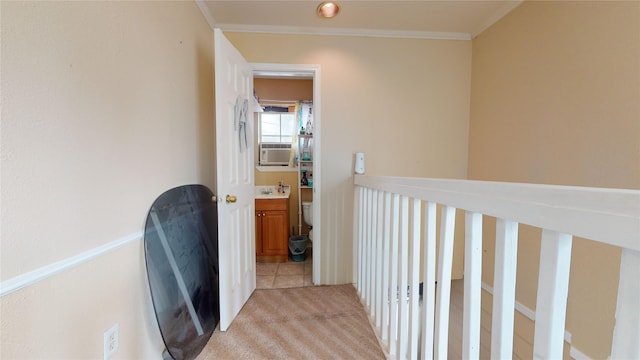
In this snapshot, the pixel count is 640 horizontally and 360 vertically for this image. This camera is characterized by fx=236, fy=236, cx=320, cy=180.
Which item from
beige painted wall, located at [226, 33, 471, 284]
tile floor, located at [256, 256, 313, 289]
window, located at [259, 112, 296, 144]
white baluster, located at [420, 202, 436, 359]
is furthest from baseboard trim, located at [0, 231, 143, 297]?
window, located at [259, 112, 296, 144]

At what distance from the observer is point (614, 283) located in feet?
4.14

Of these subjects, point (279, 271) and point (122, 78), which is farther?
point (279, 271)

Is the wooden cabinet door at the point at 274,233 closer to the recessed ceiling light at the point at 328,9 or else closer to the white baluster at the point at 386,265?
the white baluster at the point at 386,265

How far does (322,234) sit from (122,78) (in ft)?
6.00

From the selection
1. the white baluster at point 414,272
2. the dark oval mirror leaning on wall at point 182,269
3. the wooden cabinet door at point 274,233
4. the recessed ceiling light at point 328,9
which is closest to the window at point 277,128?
the wooden cabinet door at point 274,233

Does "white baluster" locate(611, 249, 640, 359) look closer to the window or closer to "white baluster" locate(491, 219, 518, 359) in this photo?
"white baluster" locate(491, 219, 518, 359)

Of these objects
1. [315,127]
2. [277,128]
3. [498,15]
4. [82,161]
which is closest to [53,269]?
[82,161]

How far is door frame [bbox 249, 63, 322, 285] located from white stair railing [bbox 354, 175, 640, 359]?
3.28 ft

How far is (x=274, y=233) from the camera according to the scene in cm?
285

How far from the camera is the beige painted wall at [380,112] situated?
7.28 feet

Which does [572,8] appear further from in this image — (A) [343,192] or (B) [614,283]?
(A) [343,192]

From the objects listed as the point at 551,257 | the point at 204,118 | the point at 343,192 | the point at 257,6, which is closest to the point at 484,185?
the point at 551,257

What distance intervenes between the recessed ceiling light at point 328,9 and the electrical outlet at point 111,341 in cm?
232

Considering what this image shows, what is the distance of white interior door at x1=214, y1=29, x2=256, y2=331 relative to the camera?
5.07ft
